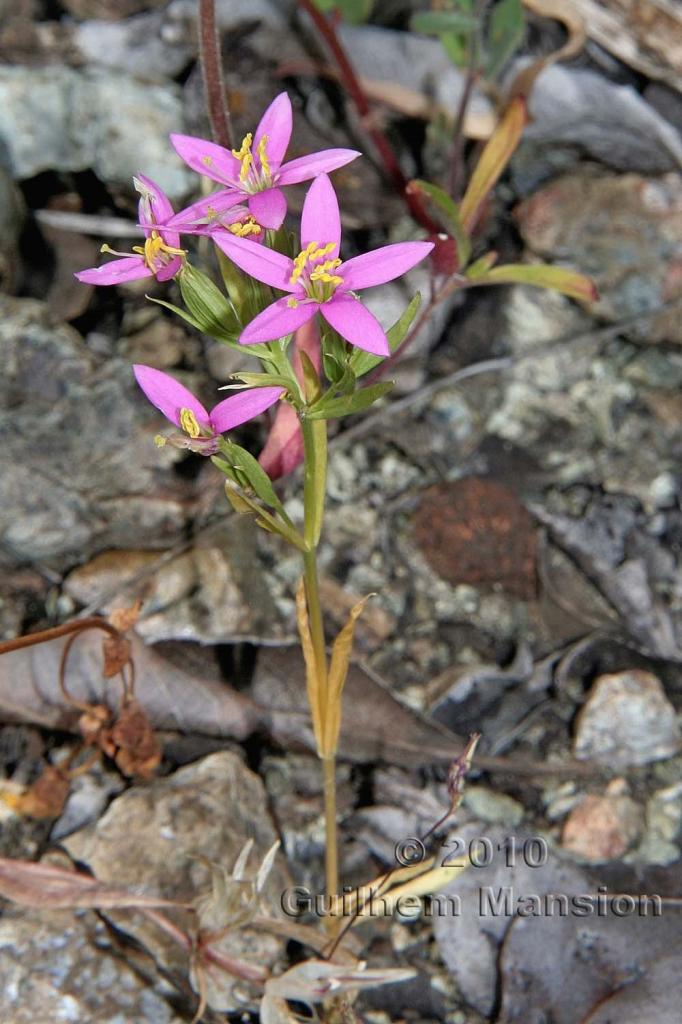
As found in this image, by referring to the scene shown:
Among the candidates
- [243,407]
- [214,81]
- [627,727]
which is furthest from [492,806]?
[214,81]

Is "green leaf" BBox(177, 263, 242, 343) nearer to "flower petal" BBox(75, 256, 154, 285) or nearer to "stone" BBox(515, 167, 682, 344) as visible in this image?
"flower petal" BBox(75, 256, 154, 285)

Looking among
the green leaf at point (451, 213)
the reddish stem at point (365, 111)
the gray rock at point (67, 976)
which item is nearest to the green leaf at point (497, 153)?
Answer: the green leaf at point (451, 213)

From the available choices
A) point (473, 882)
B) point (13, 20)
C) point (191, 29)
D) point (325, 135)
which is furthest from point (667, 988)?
point (13, 20)

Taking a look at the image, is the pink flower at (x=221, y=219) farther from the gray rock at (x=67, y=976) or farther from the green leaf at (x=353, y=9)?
the green leaf at (x=353, y=9)

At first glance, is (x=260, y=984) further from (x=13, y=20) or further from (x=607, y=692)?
(x=13, y=20)

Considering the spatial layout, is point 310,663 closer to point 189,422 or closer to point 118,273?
point 189,422

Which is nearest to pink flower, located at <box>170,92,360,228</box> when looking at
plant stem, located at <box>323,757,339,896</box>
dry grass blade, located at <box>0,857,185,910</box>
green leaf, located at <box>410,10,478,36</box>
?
plant stem, located at <box>323,757,339,896</box>
